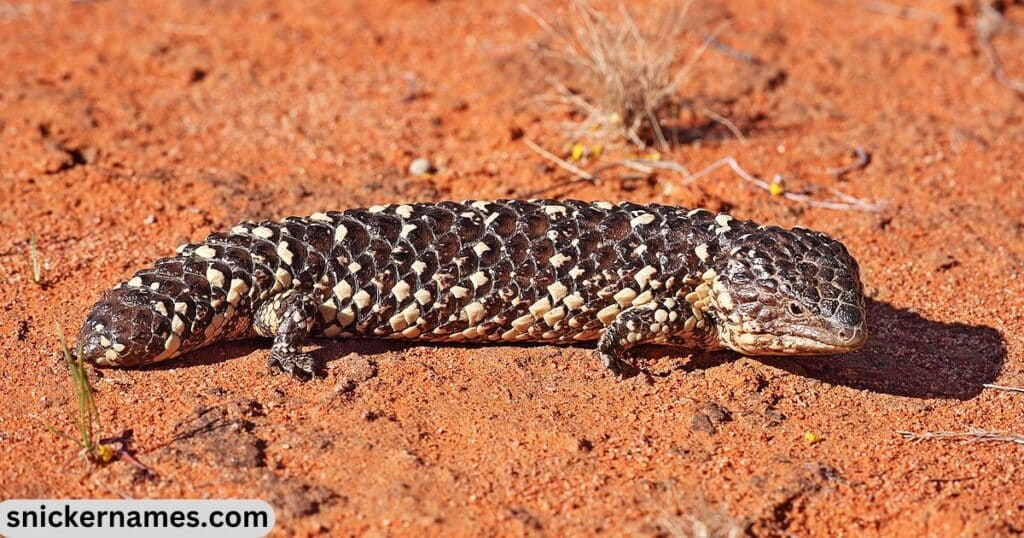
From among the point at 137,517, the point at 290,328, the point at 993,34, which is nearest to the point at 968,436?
the point at 290,328

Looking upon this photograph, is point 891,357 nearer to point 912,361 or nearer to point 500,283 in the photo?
point 912,361

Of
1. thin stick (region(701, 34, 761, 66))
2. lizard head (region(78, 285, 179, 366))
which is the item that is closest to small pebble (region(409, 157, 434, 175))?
lizard head (region(78, 285, 179, 366))

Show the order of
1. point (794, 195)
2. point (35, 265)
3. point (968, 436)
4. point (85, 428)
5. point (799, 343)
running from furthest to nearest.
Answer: point (794, 195) < point (35, 265) < point (799, 343) < point (968, 436) < point (85, 428)

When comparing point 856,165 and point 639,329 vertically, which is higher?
point 639,329

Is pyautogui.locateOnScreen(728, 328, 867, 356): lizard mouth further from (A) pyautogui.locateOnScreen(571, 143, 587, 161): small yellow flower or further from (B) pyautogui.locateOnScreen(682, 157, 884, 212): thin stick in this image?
(A) pyautogui.locateOnScreen(571, 143, 587, 161): small yellow flower

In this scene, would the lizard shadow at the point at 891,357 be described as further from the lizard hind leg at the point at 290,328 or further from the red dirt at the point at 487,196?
the lizard hind leg at the point at 290,328

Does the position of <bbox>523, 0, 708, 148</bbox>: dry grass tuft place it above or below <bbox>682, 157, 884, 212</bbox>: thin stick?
above

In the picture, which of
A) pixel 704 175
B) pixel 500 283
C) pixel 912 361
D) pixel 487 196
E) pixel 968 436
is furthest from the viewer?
pixel 704 175
